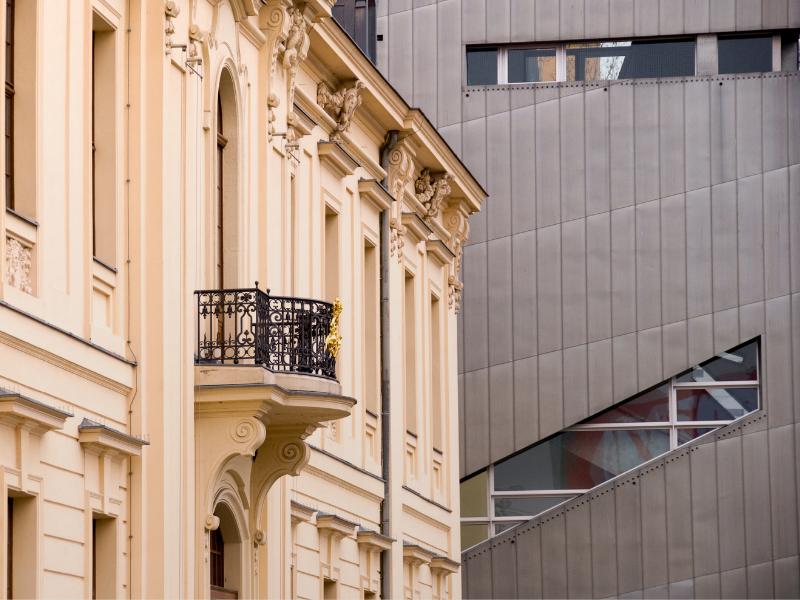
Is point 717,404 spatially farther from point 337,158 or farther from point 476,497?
point 337,158

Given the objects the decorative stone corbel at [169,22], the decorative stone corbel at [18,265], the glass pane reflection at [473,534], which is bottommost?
the glass pane reflection at [473,534]

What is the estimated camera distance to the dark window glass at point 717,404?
3170 centimetres

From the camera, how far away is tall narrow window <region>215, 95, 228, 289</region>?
16078mm

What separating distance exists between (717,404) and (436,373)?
721 cm

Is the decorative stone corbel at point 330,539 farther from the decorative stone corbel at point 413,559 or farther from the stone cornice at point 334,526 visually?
the decorative stone corbel at point 413,559

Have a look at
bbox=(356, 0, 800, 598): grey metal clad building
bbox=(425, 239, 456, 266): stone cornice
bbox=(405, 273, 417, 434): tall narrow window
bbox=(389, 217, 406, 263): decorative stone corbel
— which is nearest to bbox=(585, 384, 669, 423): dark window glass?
bbox=(356, 0, 800, 598): grey metal clad building

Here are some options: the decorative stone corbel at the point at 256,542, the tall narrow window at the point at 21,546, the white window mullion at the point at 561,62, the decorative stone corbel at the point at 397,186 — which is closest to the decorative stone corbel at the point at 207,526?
the decorative stone corbel at the point at 256,542

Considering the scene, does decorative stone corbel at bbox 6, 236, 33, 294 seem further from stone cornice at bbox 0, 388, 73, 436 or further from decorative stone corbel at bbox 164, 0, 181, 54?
decorative stone corbel at bbox 164, 0, 181, 54

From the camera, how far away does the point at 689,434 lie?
31844mm

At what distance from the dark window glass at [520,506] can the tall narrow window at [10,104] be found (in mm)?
21483

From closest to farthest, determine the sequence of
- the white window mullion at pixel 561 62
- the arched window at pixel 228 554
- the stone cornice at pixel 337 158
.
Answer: the arched window at pixel 228 554 → the stone cornice at pixel 337 158 → the white window mullion at pixel 561 62

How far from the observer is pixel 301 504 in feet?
60.9

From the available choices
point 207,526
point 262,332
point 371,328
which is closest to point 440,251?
point 371,328

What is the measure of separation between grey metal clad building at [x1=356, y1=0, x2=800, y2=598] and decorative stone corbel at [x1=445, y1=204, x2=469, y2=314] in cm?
409
